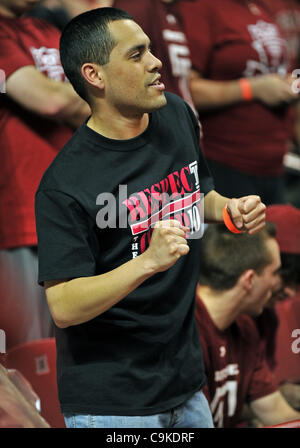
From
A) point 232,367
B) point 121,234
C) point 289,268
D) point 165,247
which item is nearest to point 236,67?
point 289,268

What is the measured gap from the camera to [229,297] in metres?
1.80

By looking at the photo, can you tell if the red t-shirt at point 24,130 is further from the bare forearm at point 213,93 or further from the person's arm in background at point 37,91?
the bare forearm at point 213,93

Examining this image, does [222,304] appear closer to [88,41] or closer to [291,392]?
[291,392]

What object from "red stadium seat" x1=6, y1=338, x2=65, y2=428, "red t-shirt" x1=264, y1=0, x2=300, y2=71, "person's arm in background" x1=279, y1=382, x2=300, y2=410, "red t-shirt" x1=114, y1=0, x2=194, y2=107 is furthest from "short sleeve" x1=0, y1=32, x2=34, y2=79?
"red t-shirt" x1=264, y1=0, x2=300, y2=71

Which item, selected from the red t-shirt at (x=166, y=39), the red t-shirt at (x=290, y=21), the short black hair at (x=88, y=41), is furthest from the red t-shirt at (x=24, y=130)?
the red t-shirt at (x=290, y=21)

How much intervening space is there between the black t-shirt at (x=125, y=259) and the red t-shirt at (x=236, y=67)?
35.0 inches

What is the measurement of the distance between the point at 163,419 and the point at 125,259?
297mm

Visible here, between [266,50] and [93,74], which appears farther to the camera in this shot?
[266,50]

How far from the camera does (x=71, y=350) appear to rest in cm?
131

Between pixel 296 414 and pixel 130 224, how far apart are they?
81 cm

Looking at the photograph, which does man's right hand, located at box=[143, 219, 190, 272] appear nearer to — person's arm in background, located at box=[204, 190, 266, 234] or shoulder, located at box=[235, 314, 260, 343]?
person's arm in background, located at box=[204, 190, 266, 234]

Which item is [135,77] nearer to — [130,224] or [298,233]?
[130,224]

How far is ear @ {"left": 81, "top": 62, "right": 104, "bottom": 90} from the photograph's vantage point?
1223 mm

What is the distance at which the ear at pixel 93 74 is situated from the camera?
1223mm
